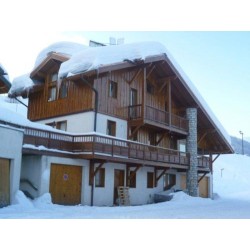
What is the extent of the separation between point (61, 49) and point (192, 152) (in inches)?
507

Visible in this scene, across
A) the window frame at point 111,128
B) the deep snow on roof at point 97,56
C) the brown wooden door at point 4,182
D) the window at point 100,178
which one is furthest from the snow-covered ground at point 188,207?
the deep snow on roof at point 97,56

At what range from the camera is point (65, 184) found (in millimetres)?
19797

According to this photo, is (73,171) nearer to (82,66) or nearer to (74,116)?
(74,116)

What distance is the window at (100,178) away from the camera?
21984 mm

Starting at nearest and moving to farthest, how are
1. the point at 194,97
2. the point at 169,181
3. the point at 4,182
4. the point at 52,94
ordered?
the point at 4,182
the point at 52,94
the point at 169,181
the point at 194,97

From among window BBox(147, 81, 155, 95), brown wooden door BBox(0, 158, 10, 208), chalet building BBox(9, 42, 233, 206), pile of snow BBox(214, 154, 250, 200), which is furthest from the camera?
pile of snow BBox(214, 154, 250, 200)

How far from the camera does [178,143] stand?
32375 mm

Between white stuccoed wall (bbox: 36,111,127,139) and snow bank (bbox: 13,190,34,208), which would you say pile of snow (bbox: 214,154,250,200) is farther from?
snow bank (bbox: 13,190,34,208)

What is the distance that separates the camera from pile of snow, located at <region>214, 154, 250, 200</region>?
4272 cm

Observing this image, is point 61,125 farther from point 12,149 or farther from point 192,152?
point 192,152

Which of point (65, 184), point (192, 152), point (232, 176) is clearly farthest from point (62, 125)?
point (232, 176)

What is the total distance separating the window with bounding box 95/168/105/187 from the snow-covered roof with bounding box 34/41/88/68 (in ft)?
28.6

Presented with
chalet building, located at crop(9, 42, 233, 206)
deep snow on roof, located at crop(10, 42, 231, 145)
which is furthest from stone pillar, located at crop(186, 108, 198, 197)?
deep snow on roof, located at crop(10, 42, 231, 145)

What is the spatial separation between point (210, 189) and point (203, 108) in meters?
8.83
